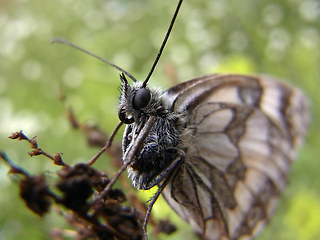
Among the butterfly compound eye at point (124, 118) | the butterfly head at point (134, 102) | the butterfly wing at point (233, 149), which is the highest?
the butterfly wing at point (233, 149)

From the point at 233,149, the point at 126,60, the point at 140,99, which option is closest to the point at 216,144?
the point at 233,149

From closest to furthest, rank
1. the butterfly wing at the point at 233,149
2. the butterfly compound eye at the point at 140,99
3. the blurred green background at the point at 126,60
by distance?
1. the butterfly compound eye at the point at 140,99
2. the butterfly wing at the point at 233,149
3. the blurred green background at the point at 126,60

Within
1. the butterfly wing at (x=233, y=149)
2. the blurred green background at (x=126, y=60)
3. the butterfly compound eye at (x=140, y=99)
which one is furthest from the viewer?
the blurred green background at (x=126, y=60)

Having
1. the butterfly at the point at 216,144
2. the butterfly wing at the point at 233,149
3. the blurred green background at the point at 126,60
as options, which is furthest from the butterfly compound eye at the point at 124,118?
the blurred green background at the point at 126,60

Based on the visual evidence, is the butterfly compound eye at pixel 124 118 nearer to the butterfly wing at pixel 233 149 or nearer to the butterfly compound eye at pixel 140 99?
the butterfly compound eye at pixel 140 99

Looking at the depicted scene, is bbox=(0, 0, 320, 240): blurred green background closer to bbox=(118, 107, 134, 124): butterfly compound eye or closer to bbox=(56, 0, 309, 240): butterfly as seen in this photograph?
bbox=(56, 0, 309, 240): butterfly

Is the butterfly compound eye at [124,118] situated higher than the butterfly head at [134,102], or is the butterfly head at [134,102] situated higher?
the butterfly head at [134,102]

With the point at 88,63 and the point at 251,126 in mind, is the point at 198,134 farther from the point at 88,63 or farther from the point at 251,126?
the point at 88,63

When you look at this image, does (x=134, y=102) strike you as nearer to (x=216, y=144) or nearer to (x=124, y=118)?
(x=124, y=118)

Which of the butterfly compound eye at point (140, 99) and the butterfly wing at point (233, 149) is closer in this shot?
the butterfly compound eye at point (140, 99)
